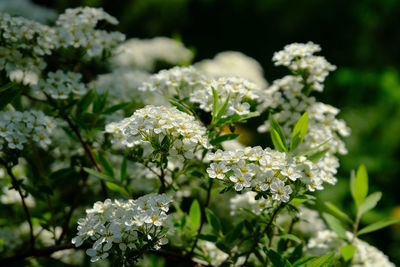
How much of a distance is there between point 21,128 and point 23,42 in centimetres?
44

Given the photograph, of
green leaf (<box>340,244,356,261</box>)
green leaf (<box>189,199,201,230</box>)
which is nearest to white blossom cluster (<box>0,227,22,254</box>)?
green leaf (<box>189,199,201,230</box>)

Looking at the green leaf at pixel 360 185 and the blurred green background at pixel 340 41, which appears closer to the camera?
the green leaf at pixel 360 185

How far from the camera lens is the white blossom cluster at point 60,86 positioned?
1654 mm

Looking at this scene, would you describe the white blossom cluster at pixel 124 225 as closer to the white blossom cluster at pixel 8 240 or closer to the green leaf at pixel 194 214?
the green leaf at pixel 194 214

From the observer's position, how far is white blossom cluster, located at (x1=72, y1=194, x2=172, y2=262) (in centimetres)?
112

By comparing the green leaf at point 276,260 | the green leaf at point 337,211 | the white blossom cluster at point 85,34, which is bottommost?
the green leaf at point 337,211

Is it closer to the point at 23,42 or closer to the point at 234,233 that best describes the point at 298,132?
the point at 234,233

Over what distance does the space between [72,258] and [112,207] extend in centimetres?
105

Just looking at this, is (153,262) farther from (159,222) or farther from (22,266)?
(159,222)

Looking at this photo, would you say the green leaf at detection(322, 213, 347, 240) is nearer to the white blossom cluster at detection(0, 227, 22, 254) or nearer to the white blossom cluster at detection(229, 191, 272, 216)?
the white blossom cluster at detection(229, 191, 272, 216)

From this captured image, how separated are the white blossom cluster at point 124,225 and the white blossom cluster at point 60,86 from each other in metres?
0.64

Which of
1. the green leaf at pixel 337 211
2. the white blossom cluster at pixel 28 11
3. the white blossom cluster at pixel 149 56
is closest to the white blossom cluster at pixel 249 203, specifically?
the green leaf at pixel 337 211

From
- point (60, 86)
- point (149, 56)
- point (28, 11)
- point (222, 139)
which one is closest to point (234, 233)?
point (222, 139)

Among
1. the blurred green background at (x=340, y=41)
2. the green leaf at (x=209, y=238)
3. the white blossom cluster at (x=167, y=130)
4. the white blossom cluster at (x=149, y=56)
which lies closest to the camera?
the white blossom cluster at (x=167, y=130)
